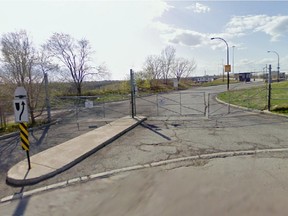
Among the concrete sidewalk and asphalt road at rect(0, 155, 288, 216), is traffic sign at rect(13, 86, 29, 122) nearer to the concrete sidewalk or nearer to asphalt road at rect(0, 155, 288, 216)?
the concrete sidewalk

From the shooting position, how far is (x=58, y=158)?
6574mm

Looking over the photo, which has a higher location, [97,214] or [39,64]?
[39,64]

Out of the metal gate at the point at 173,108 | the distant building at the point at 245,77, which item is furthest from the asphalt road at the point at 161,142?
the distant building at the point at 245,77

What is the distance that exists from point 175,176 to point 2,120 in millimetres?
11674

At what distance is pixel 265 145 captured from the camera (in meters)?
7.36

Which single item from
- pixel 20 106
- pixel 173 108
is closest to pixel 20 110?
pixel 20 106

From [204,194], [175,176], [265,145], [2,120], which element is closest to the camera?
[204,194]

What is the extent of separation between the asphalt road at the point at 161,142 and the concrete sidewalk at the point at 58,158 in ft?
0.65

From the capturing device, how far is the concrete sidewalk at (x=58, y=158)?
17.8 ft

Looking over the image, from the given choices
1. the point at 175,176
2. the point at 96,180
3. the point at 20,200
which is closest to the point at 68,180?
the point at 96,180

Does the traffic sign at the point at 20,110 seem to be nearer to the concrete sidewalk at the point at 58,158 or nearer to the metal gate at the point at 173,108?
the concrete sidewalk at the point at 58,158

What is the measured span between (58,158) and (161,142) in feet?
11.4

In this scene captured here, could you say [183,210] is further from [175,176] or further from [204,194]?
[175,176]

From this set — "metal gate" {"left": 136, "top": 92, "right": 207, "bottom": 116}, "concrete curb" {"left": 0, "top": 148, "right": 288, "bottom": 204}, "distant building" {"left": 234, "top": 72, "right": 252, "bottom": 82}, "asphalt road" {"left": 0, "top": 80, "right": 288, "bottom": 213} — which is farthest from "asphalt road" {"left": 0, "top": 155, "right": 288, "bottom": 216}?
"distant building" {"left": 234, "top": 72, "right": 252, "bottom": 82}
